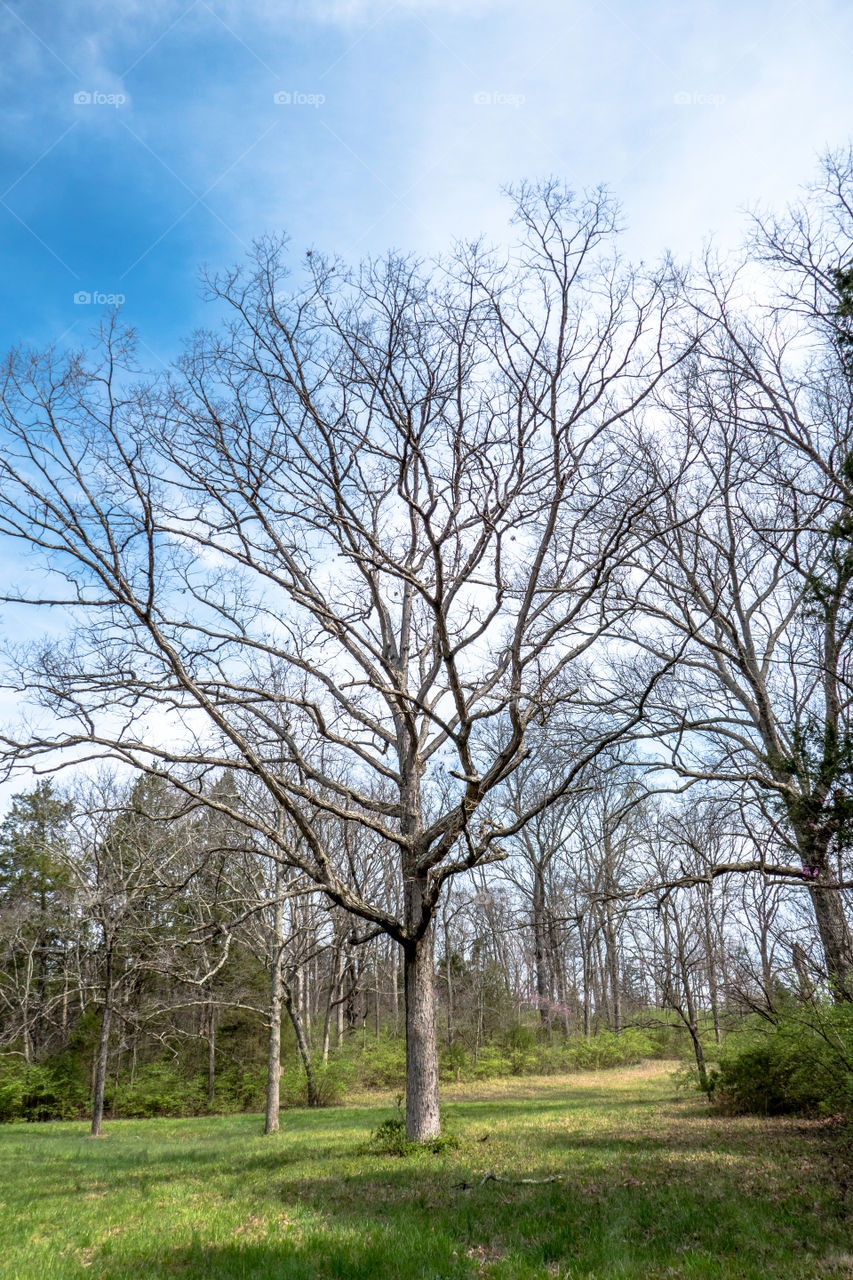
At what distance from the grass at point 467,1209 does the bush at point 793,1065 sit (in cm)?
55

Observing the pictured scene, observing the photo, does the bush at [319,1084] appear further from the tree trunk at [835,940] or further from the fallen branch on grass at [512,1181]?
the tree trunk at [835,940]

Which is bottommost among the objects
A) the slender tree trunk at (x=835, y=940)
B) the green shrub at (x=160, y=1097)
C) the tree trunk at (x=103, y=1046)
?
the green shrub at (x=160, y=1097)

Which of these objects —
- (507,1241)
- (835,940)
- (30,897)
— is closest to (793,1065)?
(835,940)

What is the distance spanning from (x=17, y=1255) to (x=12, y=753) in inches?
180

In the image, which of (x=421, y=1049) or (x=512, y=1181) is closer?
(x=512, y=1181)

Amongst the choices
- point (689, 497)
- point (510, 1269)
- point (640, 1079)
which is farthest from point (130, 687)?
point (640, 1079)

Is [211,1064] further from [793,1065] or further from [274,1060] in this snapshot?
[793,1065]

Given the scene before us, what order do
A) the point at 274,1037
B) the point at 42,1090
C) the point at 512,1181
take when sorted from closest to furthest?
1. the point at 512,1181
2. the point at 274,1037
3. the point at 42,1090

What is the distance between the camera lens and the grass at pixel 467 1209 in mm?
4695

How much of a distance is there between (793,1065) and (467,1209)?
20.7ft

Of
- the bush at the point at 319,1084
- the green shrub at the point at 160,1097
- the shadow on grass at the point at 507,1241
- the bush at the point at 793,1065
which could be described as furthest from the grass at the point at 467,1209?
the green shrub at the point at 160,1097

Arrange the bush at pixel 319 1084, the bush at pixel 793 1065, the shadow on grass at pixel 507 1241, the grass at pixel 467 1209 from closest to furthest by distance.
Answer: the shadow on grass at pixel 507 1241, the grass at pixel 467 1209, the bush at pixel 793 1065, the bush at pixel 319 1084

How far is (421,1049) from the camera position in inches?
375

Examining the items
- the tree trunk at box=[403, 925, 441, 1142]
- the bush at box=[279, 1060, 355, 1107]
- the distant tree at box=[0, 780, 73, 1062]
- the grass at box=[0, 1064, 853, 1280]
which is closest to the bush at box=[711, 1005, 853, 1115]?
the grass at box=[0, 1064, 853, 1280]
